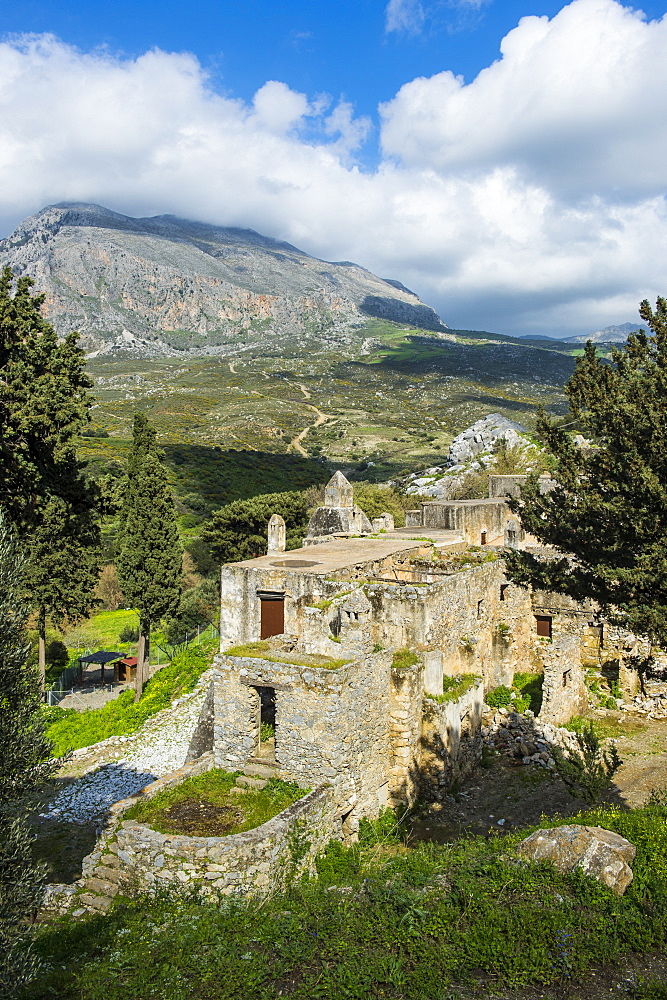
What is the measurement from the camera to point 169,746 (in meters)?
18.2

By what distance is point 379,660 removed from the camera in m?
10.6

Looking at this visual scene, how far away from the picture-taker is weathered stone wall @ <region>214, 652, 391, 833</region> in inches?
375

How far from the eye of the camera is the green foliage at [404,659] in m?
11.2

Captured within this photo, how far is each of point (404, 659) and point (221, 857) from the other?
4.81m

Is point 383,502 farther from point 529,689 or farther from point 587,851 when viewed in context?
point 587,851

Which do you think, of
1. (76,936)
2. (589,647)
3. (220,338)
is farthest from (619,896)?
→ (220,338)

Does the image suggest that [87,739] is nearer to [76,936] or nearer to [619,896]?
[76,936]

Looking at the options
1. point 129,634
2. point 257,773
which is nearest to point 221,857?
point 257,773

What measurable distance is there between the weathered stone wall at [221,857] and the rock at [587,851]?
3.11m

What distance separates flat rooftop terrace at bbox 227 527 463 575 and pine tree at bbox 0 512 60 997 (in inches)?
320

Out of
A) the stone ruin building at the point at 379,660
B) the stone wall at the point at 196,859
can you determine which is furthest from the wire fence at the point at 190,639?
the stone wall at the point at 196,859

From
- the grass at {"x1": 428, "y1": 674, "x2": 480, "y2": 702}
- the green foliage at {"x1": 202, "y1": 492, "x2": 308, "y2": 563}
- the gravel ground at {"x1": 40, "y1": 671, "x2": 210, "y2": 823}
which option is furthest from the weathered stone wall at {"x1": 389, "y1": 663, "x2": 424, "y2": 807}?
the green foliage at {"x1": 202, "y1": 492, "x2": 308, "y2": 563}

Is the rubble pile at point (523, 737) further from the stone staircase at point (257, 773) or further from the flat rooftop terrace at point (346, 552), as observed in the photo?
the stone staircase at point (257, 773)

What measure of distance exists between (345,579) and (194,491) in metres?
42.6
